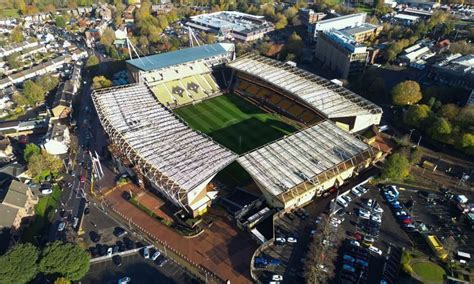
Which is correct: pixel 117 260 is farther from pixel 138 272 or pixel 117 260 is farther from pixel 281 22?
pixel 281 22

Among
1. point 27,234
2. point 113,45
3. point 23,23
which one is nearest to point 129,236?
point 27,234

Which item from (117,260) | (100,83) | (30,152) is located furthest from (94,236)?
(100,83)

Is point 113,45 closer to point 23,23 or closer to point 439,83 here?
point 23,23

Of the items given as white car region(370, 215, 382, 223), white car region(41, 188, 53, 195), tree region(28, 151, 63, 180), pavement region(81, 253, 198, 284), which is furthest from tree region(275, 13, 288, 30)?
pavement region(81, 253, 198, 284)

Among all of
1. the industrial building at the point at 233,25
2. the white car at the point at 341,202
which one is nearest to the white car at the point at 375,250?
the white car at the point at 341,202

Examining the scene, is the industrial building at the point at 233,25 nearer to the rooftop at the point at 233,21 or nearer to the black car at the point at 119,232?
the rooftop at the point at 233,21

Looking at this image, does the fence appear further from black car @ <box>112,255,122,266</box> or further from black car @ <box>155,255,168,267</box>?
black car @ <box>112,255,122,266</box>
